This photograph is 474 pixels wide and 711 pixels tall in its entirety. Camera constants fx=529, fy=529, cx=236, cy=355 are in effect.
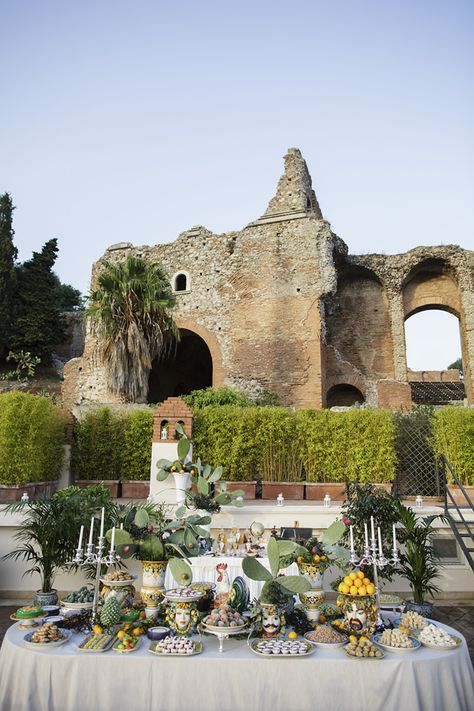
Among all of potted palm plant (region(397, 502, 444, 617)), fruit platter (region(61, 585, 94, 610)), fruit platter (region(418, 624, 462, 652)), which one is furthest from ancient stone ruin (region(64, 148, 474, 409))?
fruit platter (region(418, 624, 462, 652))

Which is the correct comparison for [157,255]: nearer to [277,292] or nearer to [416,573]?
[277,292]

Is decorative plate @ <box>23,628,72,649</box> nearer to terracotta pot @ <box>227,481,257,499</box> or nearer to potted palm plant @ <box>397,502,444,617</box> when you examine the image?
potted palm plant @ <box>397,502,444,617</box>

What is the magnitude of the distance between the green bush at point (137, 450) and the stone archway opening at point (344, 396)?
935cm

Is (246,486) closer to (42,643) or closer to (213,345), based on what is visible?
(42,643)

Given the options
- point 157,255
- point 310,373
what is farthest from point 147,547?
point 157,255

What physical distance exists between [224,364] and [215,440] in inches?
275

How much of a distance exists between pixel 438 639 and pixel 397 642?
0.28 m

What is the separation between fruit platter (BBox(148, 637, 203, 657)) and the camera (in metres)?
3.23

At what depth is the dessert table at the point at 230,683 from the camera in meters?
3.06

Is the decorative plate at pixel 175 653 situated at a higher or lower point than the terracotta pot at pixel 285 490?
lower

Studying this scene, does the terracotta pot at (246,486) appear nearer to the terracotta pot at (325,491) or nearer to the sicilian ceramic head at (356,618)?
the terracotta pot at (325,491)

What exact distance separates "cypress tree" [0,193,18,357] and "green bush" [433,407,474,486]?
18.0m

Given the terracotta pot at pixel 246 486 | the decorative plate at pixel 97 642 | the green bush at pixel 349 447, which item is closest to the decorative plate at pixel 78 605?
the decorative plate at pixel 97 642

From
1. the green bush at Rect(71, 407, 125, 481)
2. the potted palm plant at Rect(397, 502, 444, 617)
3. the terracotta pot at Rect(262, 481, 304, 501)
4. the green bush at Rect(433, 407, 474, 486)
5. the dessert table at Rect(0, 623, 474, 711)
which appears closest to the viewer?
the dessert table at Rect(0, 623, 474, 711)
